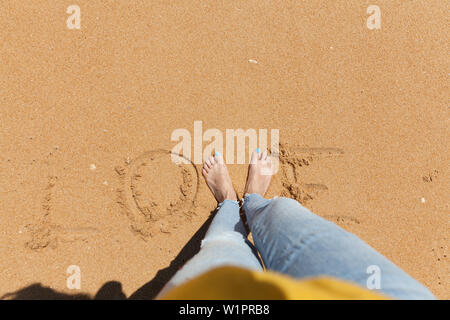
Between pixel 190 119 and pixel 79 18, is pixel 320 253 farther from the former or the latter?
pixel 79 18

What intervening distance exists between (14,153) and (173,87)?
3.98 ft

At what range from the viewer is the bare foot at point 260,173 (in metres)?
1.88

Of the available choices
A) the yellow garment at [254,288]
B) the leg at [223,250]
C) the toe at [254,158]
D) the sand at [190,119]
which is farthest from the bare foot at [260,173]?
the yellow garment at [254,288]

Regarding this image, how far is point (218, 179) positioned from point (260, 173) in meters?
0.30

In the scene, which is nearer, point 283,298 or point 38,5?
point 283,298

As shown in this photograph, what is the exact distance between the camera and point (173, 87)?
1899 millimetres

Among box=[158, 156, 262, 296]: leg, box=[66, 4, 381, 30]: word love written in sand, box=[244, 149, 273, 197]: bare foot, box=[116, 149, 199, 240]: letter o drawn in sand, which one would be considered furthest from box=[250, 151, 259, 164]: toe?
box=[66, 4, 381, 30]: word love written in sand

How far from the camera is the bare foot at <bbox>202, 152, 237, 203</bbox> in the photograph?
1.88 m

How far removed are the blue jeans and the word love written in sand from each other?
4.89 ft

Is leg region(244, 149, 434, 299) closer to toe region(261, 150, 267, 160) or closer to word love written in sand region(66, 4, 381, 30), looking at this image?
toe region(261, 150, 267, 160)

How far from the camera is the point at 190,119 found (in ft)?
6.20

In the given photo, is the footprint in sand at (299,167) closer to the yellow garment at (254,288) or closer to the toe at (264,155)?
the toe at (264,155)
